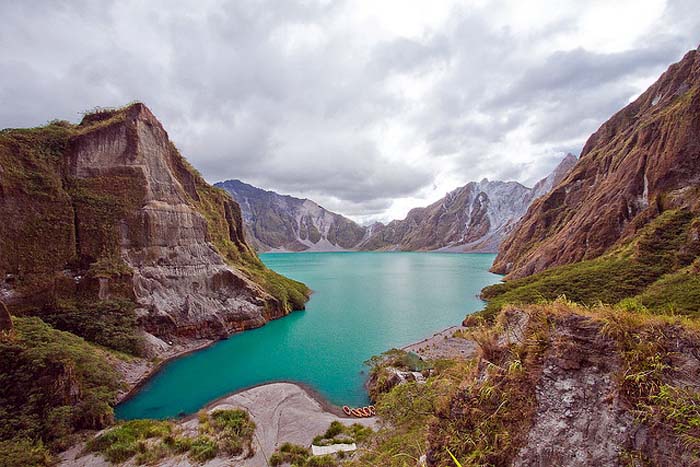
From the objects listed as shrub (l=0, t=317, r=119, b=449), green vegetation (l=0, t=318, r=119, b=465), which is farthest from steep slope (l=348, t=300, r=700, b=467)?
shrub (l=0, t=317, r=119, b=449)

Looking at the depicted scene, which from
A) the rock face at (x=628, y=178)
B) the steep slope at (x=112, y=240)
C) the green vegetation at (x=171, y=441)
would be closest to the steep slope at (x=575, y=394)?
the green vegetation at (x=171, y=441)

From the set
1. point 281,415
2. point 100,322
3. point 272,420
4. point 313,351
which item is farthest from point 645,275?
point 100,322

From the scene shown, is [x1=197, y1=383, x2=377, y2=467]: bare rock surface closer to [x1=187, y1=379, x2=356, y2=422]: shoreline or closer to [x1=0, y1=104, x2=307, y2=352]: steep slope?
[x1=187, y1=379, x2=356, y2=422]: shoreline

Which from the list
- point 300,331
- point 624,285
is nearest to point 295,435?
point 300,331

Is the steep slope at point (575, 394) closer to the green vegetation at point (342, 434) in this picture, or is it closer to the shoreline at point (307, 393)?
the green vegetation at point (342, 434)

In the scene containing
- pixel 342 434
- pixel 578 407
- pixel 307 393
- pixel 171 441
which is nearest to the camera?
pixel 578 407

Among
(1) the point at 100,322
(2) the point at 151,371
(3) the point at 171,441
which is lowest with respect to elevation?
(2) the point at 151,371

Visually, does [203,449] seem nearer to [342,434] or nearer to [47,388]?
[342,434]
